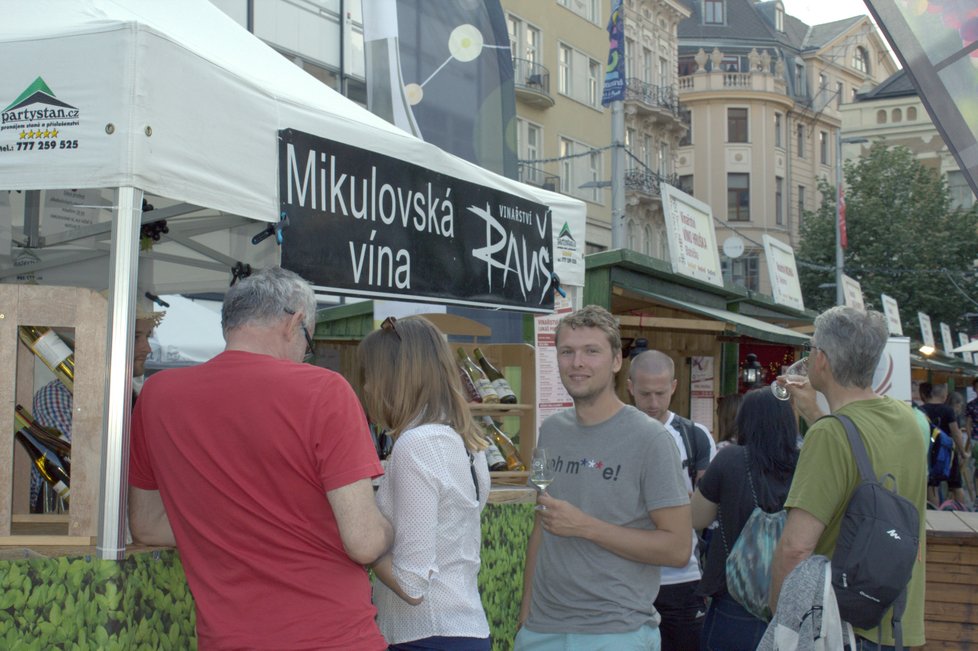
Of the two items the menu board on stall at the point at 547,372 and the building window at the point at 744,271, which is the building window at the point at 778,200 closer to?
the building window at the point at 744,271

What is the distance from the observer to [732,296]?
14.4 metres

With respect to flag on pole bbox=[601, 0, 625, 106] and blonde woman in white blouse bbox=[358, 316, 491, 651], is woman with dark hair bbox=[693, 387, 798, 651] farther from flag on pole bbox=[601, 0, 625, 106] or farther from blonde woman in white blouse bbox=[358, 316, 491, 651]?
flag on pole bbox=[601, 0, 625, 106]

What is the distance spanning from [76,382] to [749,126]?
5341 centimetres

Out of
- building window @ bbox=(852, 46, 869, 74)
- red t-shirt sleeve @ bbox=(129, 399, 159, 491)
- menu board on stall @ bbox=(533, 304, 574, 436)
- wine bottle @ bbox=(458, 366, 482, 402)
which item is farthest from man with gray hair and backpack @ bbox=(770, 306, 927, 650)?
building window @ bbox=(852, 46, 869, 74)

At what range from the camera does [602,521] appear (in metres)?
3.44

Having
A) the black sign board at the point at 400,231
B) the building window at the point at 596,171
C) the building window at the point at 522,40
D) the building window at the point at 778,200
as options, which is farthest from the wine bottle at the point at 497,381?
the building window at the point at 778,200

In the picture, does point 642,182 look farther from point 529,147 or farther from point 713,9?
point 713,9

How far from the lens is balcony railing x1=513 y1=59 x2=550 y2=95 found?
1256 inches

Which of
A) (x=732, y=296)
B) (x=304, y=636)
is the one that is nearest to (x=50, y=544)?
(x=304, y=636)

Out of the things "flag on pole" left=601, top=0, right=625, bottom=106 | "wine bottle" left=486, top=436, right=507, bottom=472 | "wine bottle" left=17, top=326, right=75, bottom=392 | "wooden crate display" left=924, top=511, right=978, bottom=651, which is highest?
"flag on pole" left=601, top=0, right=625, bottom=106

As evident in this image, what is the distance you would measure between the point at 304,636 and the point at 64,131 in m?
1.49

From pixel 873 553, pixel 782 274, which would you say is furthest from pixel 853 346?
pixel 782 274

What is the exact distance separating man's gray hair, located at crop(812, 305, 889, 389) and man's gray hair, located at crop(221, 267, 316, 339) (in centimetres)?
151

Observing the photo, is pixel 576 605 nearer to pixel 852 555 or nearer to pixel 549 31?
pixel 852 555
